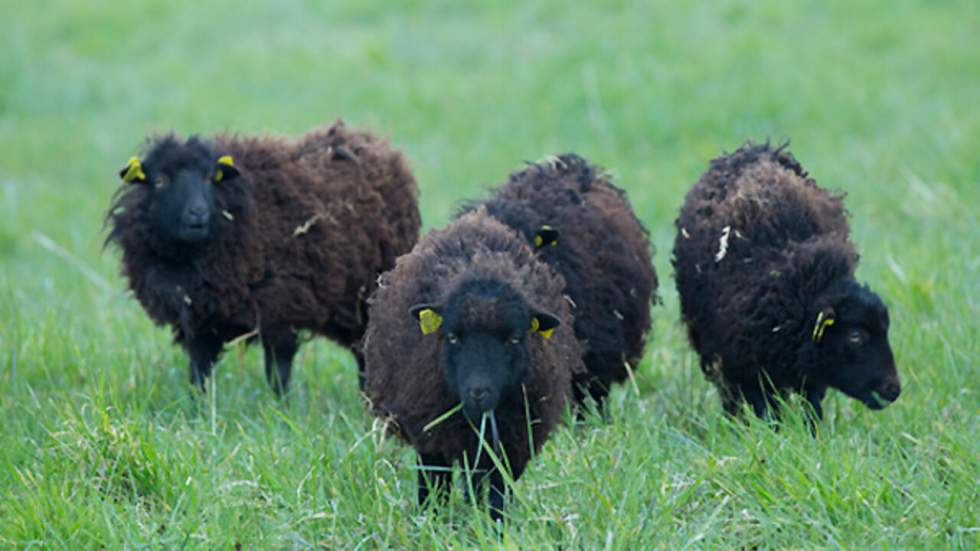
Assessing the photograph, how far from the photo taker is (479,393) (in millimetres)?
5434

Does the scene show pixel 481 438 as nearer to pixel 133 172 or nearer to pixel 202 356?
pixel 202 356

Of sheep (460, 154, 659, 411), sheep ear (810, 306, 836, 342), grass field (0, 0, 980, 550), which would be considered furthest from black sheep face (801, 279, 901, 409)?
sheep (460, 154, 659, 411)

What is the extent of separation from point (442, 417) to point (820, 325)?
7.52 ft

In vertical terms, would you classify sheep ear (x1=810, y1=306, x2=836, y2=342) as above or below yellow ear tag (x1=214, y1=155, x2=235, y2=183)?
below

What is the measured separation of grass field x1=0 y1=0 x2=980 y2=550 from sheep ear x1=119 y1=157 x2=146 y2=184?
116 centimetres

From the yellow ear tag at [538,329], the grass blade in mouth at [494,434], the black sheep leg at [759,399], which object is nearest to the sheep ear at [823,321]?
the black sheep leg at [759,399]

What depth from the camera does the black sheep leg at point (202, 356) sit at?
338 inches

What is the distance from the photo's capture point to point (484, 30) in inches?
813

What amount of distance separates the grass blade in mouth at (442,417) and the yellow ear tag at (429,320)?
0.36m

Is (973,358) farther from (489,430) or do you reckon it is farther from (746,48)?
(746,48)

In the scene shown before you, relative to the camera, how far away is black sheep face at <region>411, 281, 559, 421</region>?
5.50 meters

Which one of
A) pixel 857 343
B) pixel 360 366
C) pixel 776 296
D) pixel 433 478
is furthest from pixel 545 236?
pixel 360 366

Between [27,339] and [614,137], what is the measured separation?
9.06 meters

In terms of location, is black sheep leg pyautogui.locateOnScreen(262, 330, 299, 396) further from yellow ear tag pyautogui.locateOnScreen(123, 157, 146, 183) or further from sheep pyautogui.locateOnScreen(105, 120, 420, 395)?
yellow ear tag pyautogui.locateOnScreen(123, 157, 146, 183)
